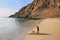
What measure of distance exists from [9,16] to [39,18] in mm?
485

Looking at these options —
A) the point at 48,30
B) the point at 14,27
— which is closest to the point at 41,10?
the point at 48,30

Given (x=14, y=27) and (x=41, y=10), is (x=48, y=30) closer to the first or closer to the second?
(x=41, y=10)

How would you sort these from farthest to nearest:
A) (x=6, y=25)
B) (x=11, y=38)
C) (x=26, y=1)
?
(x=26, y=1)
(x=6, y=25)
(x=11, y=38)

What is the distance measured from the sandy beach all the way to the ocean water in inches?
3.6

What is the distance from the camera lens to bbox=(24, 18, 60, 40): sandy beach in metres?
2.18

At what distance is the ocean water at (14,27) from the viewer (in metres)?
2.19

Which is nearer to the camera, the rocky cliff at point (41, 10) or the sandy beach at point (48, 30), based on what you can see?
the sandy beach at point (48, 30)

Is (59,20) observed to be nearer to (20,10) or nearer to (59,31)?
(59,31)

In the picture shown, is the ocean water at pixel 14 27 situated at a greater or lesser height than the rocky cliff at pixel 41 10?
lesser

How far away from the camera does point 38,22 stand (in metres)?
2.39

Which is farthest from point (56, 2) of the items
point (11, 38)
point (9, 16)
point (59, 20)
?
point (11, 38)

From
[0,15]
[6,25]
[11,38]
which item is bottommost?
[11,38]

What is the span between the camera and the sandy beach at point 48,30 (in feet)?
7.14

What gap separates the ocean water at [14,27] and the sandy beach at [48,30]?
0.09m
